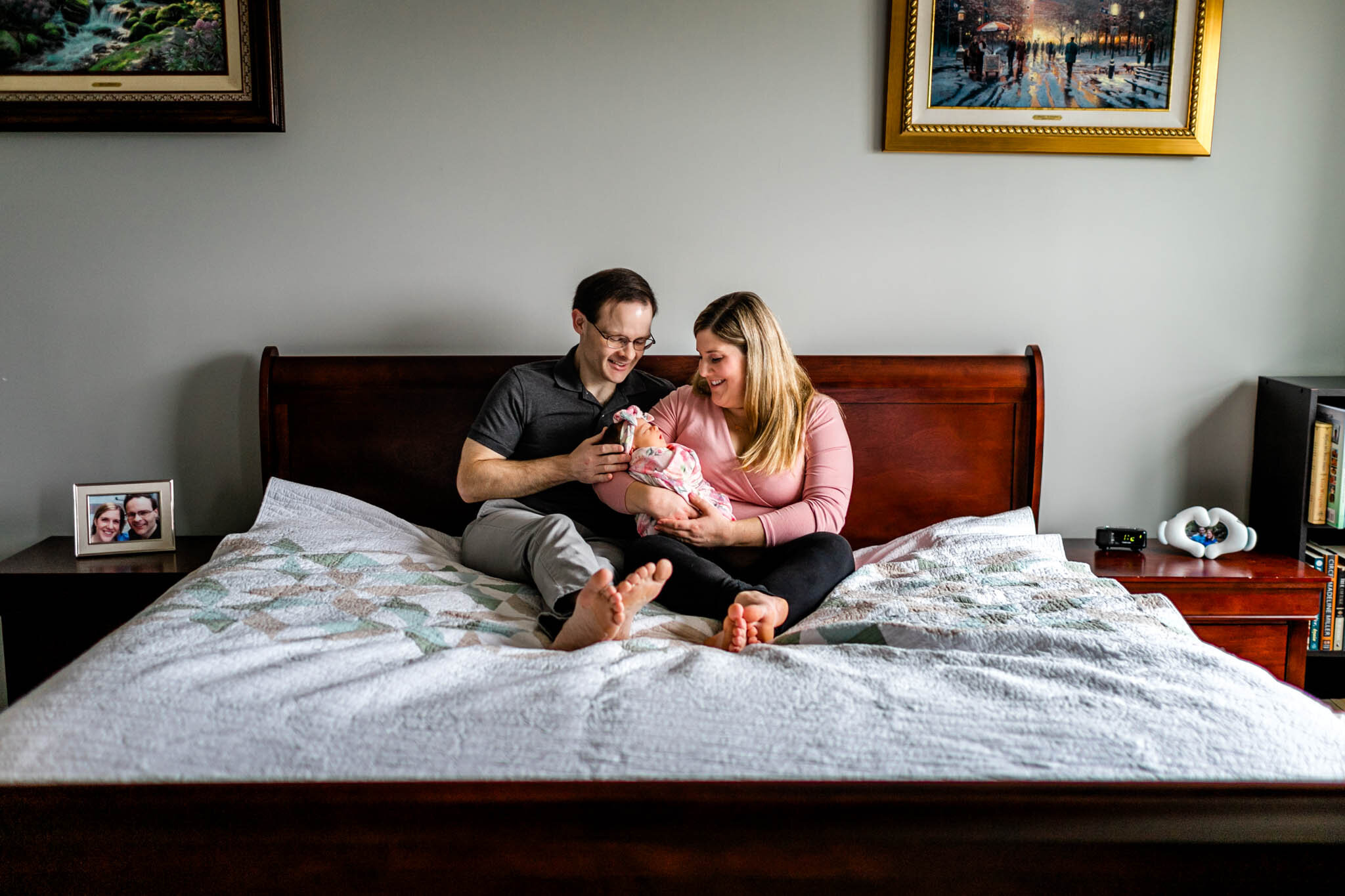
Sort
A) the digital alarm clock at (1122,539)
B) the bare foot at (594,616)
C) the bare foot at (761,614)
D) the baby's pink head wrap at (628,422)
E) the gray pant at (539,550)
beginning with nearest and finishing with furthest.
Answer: the bare foot at (594,616)
the bare foot at (761,614)
the gray pant at (539,550)
the baby's pink head wrap at (628,422)
the digital alarm clock at (1122,539)

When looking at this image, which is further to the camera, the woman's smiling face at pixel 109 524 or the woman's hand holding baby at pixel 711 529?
the woman's smiling face at pixel 109 524

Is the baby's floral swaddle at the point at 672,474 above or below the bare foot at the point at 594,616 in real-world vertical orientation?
above

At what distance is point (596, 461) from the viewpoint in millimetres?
2018

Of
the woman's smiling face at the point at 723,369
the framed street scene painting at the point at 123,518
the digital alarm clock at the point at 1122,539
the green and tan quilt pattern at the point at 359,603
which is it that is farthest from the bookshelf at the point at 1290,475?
the framed street scene painting at the point at 123,518

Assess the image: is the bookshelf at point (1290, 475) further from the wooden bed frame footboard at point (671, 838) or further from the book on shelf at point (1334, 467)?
the wooden bed frame footboard at point (671, 838)

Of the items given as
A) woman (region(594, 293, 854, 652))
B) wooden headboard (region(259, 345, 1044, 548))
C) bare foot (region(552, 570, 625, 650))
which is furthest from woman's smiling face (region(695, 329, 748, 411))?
bare foot (region(552, 570, 625, 650))

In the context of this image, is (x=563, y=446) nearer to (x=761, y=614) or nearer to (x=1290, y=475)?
(x=761, y=614)

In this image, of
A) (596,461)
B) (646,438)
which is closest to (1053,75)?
(646,438)

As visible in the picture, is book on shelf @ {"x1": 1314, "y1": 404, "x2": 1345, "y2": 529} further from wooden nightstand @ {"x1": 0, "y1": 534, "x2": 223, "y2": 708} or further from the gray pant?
wooden nightstand @ {"x1": 0, "y1": 534, "x2": 223, "y2": 708}

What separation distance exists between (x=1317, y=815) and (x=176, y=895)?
4.24 ft

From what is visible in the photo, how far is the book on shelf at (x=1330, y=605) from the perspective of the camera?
7.70 ft

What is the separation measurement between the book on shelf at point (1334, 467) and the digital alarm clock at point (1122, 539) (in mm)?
441

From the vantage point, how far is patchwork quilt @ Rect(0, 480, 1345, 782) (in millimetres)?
1072

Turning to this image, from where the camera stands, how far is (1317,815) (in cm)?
105
